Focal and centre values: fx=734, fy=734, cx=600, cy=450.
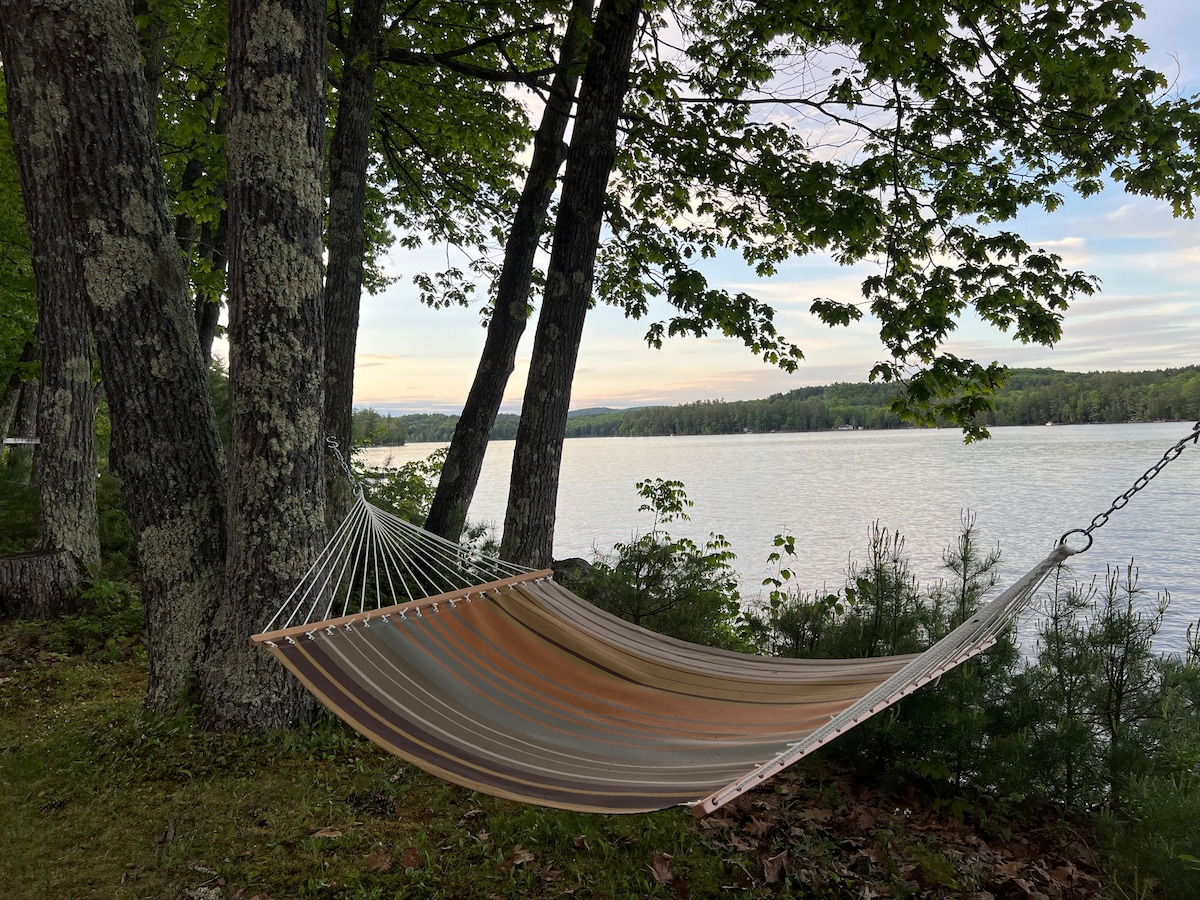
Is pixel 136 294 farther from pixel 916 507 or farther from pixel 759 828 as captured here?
pixel 916 507

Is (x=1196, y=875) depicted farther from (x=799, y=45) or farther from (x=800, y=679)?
(x=799, y=45)

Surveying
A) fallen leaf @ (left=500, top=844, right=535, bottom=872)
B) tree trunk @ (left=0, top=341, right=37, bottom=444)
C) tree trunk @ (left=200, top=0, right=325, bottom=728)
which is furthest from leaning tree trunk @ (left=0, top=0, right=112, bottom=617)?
tree trunk @ (left=0, top=341, right=37, bottom=444)

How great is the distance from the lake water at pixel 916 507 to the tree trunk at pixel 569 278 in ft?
1.86

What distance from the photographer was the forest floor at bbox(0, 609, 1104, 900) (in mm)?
1939

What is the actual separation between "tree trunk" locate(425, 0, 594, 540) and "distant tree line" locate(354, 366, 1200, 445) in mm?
4156

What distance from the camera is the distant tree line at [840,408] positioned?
1563cm

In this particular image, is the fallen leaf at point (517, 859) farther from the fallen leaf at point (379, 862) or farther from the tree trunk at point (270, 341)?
the tree trunk at point (270, 341)

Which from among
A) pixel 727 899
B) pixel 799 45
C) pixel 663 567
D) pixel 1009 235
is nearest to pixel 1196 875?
pixel 727 899

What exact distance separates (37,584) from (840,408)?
24.8 m

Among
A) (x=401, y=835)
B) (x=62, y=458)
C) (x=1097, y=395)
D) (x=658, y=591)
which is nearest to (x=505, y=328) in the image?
(x=658, y=591)

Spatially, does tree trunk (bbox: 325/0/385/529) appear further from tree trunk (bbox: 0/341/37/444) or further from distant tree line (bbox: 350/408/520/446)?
tree trunk (bbox: 0/341/37/444)

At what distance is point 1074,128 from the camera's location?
3783 mm

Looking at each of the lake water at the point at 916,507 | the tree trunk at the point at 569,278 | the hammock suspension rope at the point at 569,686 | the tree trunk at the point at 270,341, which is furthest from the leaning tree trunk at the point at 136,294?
the lake water at the point at 916,507

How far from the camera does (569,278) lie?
140 inches
